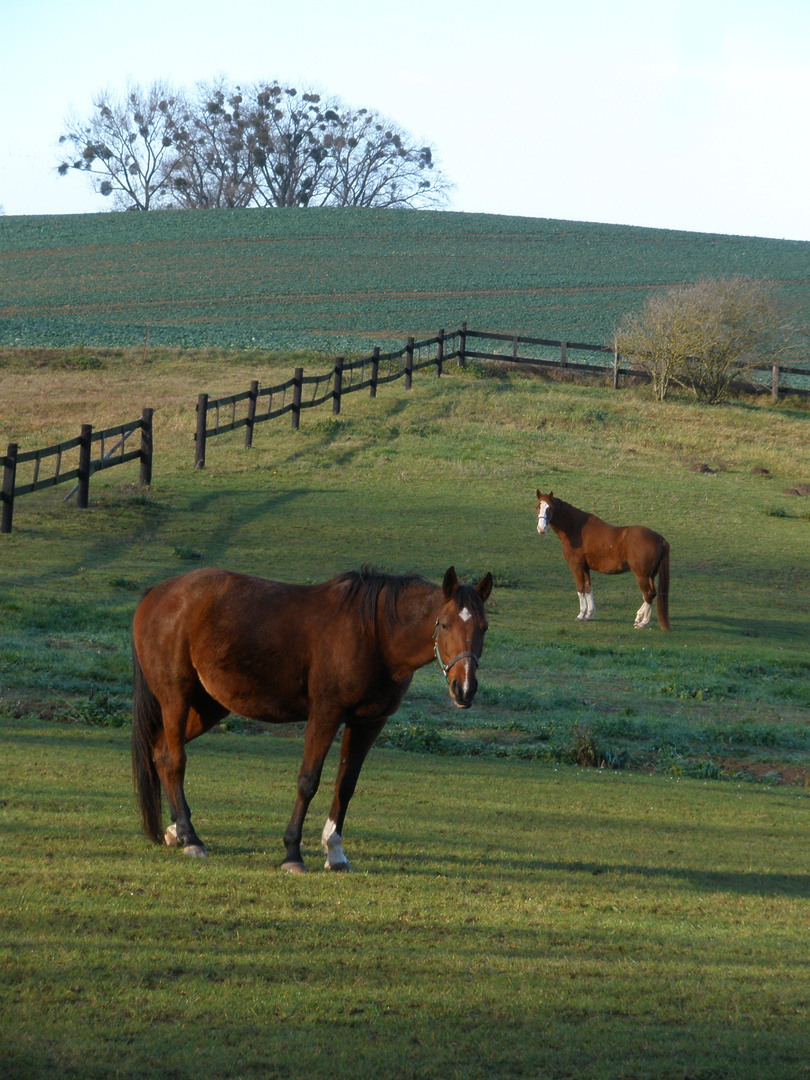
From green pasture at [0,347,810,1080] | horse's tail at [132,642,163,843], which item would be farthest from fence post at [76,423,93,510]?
horse's tail at [132,642,163,843]

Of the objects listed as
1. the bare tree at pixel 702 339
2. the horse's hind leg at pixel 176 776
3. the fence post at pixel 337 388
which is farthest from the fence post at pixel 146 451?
the bare tree at pixel 702 339

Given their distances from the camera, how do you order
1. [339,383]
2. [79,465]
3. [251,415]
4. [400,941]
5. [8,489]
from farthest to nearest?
[339,383]
[251,415]
[79,465]
[8,489]
[400,941]

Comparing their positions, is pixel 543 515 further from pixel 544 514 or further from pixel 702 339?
pixel 702 339

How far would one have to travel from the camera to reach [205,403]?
81.8 ft

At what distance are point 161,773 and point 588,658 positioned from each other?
30.5ft

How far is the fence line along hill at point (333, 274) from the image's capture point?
2188 inches

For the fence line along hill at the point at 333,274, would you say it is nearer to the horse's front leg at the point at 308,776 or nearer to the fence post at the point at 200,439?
the fence post at the point at 200,439

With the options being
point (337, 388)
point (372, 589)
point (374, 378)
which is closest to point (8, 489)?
point (337, 388)

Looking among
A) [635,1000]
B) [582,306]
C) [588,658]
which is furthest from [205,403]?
[582,306]

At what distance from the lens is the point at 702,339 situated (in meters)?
38.7

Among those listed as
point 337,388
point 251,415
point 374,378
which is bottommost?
point 251,415

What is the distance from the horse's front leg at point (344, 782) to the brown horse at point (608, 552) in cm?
1115

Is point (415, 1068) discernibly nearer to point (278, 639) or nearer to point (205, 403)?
point (278, 639)

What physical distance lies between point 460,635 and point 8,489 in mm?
15311
